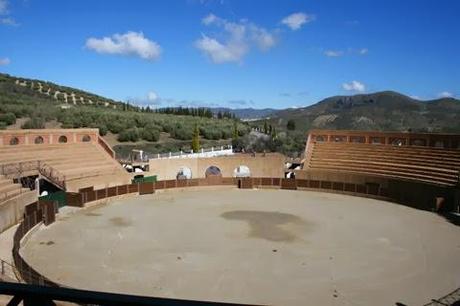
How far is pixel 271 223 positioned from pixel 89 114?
5039cm

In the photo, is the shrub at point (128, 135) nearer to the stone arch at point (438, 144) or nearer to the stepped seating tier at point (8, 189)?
the stepped seating tier at point (8, 189)

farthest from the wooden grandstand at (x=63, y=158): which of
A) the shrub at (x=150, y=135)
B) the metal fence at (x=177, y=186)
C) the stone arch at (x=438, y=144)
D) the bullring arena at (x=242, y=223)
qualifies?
the stone arch at (x=438, y=144)

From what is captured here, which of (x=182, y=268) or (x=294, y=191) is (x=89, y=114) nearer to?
(x=294, y=191)

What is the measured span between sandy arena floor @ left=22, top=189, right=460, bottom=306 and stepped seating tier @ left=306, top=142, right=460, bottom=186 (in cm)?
466

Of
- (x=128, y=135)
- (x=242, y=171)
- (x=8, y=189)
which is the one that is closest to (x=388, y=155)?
(x=242, y=171)

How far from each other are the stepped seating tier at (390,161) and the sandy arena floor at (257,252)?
4657mm

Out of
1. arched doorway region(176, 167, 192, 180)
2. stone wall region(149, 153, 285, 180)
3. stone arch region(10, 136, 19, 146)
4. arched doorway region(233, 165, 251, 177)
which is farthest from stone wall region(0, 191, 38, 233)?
Result: arched doorway region(233, 165, 251, 177)

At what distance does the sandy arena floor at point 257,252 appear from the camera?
1571cm

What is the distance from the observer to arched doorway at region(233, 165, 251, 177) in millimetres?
43062

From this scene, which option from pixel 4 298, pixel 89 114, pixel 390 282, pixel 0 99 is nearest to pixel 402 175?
pixel 390 282

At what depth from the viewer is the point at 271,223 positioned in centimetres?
2592

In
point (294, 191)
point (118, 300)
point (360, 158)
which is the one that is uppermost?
point (118, 300)

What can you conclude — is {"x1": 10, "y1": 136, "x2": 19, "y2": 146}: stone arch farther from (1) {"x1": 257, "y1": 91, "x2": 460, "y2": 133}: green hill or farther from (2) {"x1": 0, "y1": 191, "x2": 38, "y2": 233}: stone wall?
(1) {"x1": 257, "y1": 91, "x2": 460, "y2": 133}: green hill

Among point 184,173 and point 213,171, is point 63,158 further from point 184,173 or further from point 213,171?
point 213,171
